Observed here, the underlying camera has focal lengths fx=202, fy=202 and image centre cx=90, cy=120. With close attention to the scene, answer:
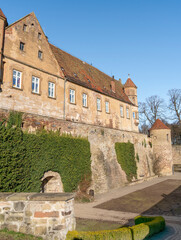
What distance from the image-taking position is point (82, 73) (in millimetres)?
24938

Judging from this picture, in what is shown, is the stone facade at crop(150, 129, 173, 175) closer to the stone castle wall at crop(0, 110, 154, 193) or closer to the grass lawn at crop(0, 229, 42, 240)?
the stone castle wall at crop(0, 110, 154, 193)

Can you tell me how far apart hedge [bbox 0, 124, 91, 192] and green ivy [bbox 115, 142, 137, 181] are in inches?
227

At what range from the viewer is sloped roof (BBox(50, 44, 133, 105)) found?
72.6 ft

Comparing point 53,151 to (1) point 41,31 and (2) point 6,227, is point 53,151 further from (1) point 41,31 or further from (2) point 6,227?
(1) point 41,31

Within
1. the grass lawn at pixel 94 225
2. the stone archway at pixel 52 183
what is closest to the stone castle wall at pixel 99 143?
the stone archway at pixel 52 183

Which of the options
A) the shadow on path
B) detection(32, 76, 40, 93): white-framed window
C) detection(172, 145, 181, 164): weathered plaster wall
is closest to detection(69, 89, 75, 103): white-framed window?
detection(32, 76, 40, 93): white-framed window

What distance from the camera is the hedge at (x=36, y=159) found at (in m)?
10.3

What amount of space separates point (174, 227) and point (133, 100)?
26.7m

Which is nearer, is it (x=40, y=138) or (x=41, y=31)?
(x=40, y=138)

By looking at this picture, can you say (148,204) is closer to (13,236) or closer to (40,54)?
(13,236)

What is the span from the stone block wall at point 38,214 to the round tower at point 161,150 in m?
25.9

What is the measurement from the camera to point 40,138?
12.3 metres

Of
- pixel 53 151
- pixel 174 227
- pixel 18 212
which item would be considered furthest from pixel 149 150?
pixel 18 212

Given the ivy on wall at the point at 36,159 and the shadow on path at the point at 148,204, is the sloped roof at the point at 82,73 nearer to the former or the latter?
the ivy on wall at the point at 36,159
